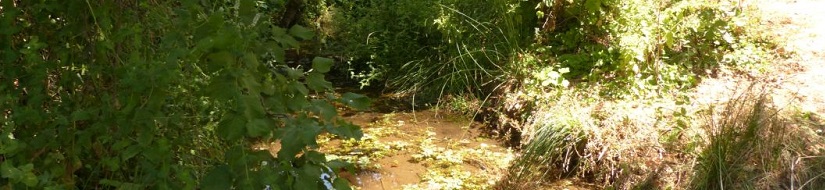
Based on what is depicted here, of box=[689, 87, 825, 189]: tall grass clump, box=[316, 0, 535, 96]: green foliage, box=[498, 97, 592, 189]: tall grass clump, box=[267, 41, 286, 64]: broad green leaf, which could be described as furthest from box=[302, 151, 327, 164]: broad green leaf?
box=[316, 0, 535, 96]: green foliage

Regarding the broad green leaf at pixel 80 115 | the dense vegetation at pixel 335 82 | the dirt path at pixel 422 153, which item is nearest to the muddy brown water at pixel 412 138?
the dirt path at pixel 422 153

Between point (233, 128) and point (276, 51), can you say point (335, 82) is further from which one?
point (233, 128)

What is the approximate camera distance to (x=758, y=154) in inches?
144

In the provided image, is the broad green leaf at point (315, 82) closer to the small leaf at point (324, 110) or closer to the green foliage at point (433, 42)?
the small leaf at point (324, 110)

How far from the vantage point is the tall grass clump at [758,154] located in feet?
11.8

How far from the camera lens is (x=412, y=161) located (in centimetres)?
498

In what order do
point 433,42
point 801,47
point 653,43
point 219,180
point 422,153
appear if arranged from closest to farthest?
point 219,180 < point 653,43 < point 422,153 < point 801,47 < point 433,42

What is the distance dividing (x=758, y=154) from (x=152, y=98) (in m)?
2.99

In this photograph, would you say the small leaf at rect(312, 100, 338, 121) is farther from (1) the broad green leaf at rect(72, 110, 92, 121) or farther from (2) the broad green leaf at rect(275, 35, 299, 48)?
(1) the broad green leaf at rect(72, 110, 92, 121)

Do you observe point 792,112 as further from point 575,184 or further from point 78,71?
point 78,71

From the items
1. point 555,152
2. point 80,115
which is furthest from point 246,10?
point 555,152

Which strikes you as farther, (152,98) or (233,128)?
(152,98)

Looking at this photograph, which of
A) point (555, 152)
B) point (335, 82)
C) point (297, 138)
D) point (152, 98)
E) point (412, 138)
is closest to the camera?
point (297, 138)

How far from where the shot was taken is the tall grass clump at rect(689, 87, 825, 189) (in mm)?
3584
